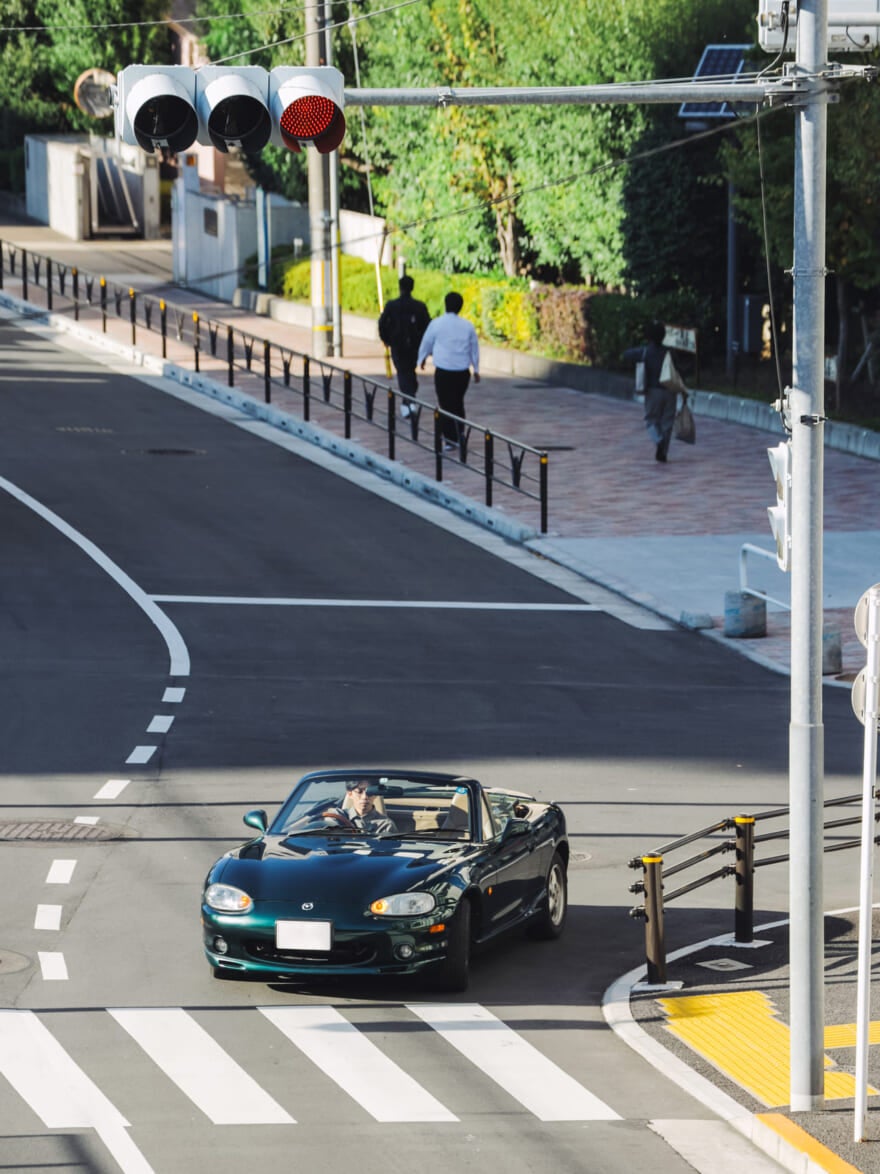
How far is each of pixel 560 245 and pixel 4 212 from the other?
117 ft

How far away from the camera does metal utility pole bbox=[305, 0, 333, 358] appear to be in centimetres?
4409

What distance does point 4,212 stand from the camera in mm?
76875

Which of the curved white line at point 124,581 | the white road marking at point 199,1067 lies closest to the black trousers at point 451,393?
the curved white line at point 124,581

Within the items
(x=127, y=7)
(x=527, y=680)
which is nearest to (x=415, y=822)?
(x=527, y=680)

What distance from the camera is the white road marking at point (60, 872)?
14.3 m

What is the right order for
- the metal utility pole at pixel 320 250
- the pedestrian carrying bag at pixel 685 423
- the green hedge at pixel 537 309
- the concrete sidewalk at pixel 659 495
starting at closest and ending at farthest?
1. the concrete sidewalk at pixel 659 495
2. the pedestrian carrying bag at pixel 685 423
3. the green hedge at pixel 537 309
4. the metal utility pole at pixel 320 250

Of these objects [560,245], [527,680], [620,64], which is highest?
[620,64]

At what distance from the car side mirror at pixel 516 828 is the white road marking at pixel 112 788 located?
4104 mm

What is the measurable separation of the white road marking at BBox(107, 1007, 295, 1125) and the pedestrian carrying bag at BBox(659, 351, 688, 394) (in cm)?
2210

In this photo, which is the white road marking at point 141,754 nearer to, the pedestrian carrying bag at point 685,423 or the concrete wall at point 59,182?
the pedestrian carrying bag at point 685,423

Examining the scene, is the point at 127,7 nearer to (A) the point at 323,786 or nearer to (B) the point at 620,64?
(B) the point at 620,64

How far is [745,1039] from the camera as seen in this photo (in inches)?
453

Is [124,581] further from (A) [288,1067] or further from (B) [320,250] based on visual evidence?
(B) [320,250]

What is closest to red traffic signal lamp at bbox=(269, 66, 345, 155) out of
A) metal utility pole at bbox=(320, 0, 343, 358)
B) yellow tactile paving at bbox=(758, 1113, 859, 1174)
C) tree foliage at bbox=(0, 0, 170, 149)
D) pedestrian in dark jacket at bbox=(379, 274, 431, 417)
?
yellow tactile paving at bbox=(758, 1113, 859, 1174)
